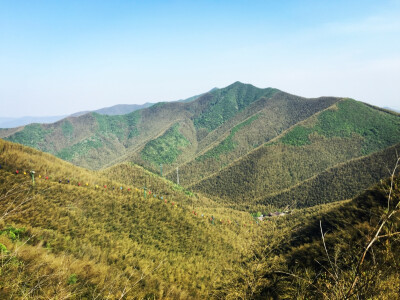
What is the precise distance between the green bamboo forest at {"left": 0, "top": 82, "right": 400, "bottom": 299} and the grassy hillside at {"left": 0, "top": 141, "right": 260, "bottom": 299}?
0.10 m

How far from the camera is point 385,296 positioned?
14.1ft

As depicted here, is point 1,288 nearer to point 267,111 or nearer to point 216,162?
point 216,162

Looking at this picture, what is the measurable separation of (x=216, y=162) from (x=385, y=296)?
96.9 meters

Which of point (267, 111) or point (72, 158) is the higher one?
point (267, 111)

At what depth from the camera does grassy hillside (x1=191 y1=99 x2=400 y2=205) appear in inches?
2820

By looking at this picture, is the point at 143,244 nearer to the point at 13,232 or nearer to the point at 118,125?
the point at 13,232

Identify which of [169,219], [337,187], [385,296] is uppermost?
[385,296]

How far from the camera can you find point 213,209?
3828 centimetres

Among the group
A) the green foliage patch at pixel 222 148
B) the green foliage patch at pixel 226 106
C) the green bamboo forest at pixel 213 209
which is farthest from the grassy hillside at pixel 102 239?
the green foliage patch at pixel 226 106

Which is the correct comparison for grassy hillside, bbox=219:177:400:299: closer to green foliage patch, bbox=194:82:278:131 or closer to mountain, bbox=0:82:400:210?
mountain, bbox=0:82:400:210

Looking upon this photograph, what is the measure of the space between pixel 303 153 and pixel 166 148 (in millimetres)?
71225

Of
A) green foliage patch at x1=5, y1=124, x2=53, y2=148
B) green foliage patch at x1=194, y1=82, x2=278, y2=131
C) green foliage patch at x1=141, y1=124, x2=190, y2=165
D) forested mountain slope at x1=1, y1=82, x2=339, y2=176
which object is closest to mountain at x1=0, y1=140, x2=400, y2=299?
forested mountain slope at x1=1, y1=82, x2=339, y2=176

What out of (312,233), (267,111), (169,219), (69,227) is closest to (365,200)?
(312,233)

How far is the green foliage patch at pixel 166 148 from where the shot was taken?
106312 millimetres
